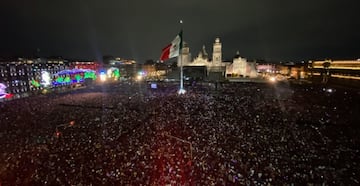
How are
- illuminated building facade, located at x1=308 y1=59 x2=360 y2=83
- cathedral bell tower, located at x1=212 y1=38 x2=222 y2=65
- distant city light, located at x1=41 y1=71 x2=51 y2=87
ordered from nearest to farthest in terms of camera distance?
illuminated building facade, located at x1=308 y1=59 x2=360 y2=83
distant city light, located at x1=41 y1=71 x2=51 y2=87
cathedral bell tower, located at x1=212 y1=38 x2=222 y2=65

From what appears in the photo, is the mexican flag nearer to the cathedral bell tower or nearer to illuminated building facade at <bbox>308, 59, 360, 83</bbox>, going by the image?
illuminated building facade at <bbox>308, 59, 360, 83</bbox>

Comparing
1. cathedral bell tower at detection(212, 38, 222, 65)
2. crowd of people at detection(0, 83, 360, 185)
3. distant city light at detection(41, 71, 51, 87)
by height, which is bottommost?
crowd of people at detection(0, 83, 360, 185)

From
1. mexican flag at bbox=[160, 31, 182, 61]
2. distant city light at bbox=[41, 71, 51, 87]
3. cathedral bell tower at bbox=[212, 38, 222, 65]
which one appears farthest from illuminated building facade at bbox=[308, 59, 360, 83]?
distant city light at bbox=[41, 71, 51, 87]

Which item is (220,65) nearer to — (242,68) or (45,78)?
(242,68)

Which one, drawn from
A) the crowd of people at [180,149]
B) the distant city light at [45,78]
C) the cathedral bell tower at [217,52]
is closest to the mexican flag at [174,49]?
the crowd of people at [180,149]

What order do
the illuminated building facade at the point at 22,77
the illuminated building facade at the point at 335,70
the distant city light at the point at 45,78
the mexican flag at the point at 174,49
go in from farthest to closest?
the distant city light at the point at 45,78 → the illuminated building facade at the point at 335,70 → the illuminated building facade at the point at 22,77 → the mexican flag at the point at 174,49

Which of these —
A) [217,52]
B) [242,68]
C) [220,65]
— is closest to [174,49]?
[242,68]

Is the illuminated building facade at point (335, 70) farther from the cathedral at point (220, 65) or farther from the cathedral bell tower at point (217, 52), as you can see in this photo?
the cathedral bell tower at point (217, 52)

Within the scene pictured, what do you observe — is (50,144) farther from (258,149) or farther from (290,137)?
(290,137)

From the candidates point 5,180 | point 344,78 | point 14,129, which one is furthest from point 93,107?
point 344,78
